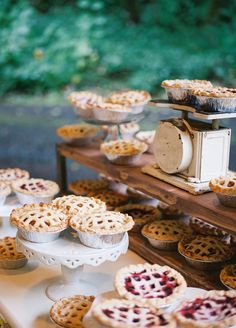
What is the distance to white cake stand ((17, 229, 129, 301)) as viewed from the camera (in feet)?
6.21

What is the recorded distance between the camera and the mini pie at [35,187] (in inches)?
102

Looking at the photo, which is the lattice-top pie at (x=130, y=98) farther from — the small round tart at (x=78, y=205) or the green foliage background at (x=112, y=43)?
the green foliage background at (x=112, y=43)

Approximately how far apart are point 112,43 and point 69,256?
4100 mm

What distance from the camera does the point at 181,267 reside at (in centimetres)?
224

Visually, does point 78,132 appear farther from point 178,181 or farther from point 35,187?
point 178,181

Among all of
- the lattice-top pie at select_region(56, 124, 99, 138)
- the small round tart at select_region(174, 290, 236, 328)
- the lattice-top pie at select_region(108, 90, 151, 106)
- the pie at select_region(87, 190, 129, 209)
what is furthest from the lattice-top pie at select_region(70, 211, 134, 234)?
the lattice-top pie at select_region(56, 124, 99, 138)

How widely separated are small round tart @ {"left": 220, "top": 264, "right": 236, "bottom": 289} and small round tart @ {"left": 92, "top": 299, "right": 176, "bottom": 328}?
524 millimetres

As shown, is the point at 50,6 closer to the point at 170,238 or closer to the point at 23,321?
the point at 170,238

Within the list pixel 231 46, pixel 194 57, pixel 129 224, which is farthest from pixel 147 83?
pixel 129 224

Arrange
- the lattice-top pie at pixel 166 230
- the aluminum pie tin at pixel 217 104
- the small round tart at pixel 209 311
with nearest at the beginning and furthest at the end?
the small round tart at pixel 209 311 → the aluminum pie tin at pixel 217 104 → the lattice-top pie at pixel 166 230

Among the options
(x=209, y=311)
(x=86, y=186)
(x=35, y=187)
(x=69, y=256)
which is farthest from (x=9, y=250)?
(x=209, y=311)

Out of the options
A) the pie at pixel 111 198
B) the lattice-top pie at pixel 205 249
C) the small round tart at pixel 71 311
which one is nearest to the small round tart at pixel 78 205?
the small round tart at pixel 71 311

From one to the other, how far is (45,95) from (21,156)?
760 millimetres

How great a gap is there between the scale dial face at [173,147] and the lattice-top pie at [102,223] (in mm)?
437
